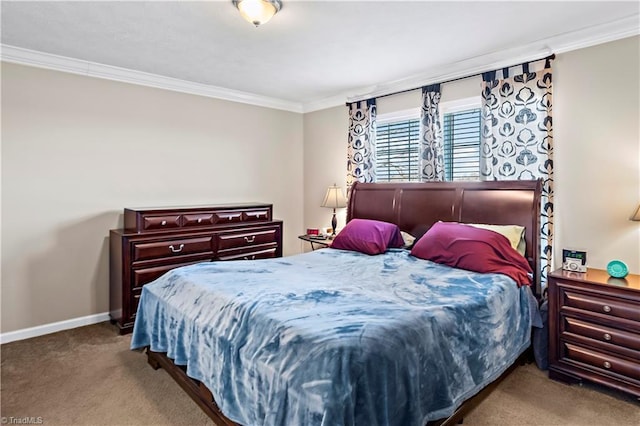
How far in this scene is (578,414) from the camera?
7.16 feet

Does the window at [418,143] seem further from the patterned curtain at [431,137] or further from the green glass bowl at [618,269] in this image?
the green glass bowl at [618,269]

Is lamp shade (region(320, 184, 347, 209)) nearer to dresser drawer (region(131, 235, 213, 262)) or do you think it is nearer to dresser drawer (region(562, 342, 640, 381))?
dresser drawer (region(131, 235, 213, 262))

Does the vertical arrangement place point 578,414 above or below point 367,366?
below

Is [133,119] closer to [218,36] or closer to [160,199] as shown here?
A: [160,199]

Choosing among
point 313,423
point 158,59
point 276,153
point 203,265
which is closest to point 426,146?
point 276,153

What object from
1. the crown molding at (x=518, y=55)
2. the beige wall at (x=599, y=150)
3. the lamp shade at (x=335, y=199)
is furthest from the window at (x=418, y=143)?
the beige wall at (x=599, y=150)

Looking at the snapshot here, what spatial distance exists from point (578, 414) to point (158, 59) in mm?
4237

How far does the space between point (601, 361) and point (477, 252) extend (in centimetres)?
101

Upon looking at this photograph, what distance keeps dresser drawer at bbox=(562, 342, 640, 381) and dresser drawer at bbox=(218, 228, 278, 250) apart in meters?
3.02

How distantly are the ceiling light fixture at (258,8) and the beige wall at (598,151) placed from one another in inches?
93.0

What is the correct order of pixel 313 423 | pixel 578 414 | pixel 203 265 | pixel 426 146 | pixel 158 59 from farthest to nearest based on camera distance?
pixel 426 146, pixel 158 59, pixel 203 265, pixel 578 414, pixel 313 423

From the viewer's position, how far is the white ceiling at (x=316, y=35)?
96.6 inches

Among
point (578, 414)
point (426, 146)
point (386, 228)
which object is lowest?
point (578, 414)

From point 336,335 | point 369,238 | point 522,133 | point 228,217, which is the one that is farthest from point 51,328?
point 522,133
